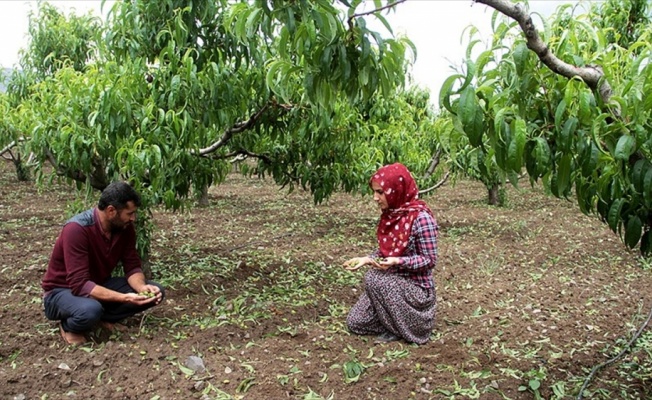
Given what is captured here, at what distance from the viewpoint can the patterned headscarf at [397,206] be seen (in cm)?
316

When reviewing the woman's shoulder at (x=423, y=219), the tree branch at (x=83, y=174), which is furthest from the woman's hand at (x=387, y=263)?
the tree branch at (x=83, y=174)

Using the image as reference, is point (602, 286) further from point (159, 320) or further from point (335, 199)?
point (335, 199)

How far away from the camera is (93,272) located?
10.4ft

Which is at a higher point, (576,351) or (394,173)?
(394,173)

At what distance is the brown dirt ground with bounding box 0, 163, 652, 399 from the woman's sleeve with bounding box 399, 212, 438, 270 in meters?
0.51

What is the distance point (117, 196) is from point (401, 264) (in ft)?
5.41

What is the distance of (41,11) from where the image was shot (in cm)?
792

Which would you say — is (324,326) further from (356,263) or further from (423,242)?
(423,242)

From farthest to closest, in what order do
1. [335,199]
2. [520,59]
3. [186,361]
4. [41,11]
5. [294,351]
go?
[335,199], [41,11], [294,351], [186,361], [520,59]

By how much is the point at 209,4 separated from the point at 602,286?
386cm

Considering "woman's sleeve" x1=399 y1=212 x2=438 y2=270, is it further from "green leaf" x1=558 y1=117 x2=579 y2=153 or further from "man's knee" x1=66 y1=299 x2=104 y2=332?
"man's knee" x1=66 y1=299 x2=104 y2=332

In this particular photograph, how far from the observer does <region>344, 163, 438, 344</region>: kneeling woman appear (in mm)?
3160

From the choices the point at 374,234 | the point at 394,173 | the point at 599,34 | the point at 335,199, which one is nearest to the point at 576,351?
the point at 394,173

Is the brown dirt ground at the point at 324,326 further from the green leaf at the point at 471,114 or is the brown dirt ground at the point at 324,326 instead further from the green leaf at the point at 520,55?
the green leaf at the point at 520,55
